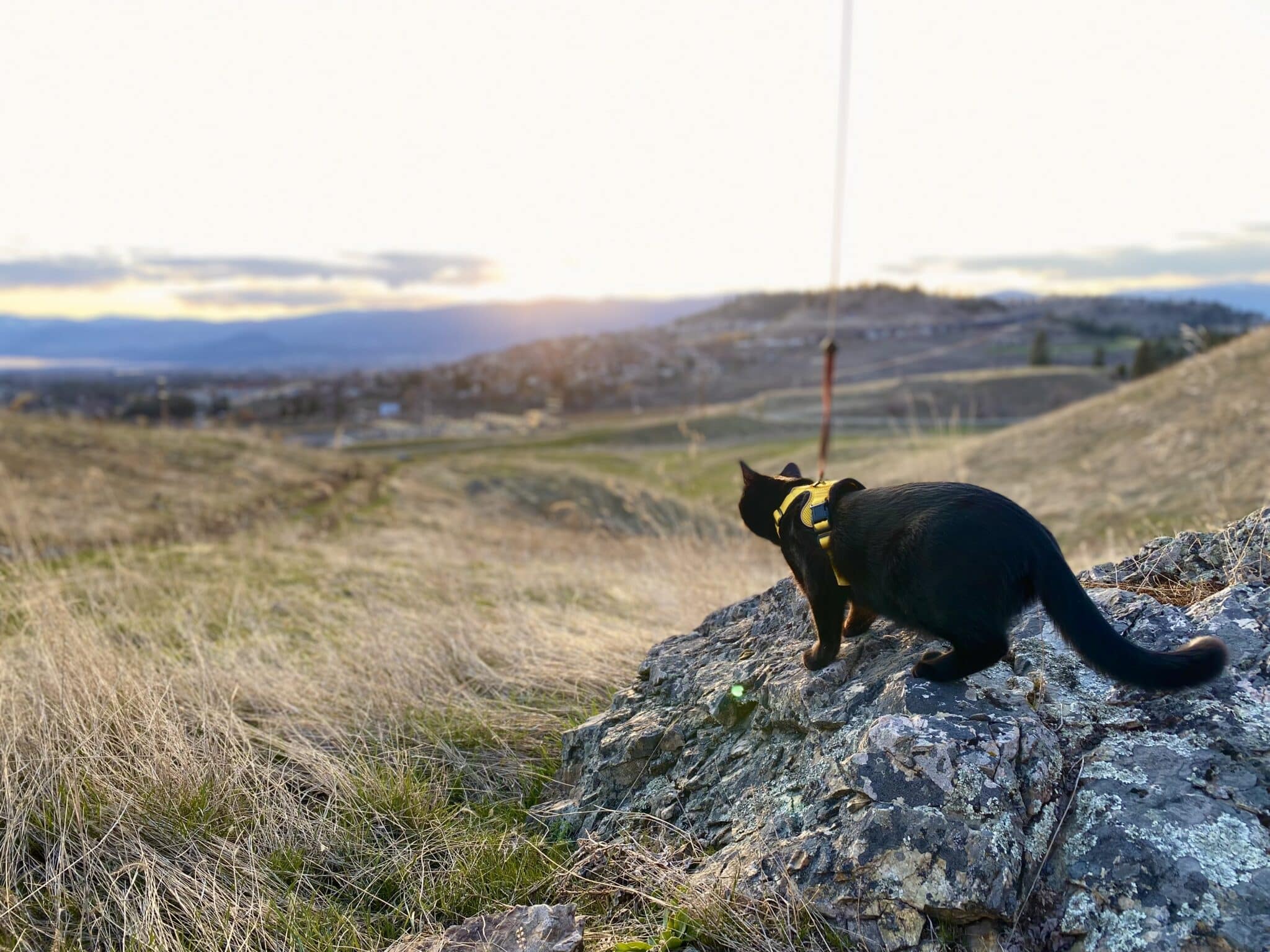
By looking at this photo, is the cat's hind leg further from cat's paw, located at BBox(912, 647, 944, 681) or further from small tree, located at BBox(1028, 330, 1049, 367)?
small tree, located at BBox(1028, 330, 1049, 367)

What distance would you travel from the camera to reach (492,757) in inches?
148

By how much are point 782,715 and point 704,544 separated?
592cm

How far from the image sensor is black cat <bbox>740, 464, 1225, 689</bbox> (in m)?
2.36

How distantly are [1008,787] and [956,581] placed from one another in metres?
0.64

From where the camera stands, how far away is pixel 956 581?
2570 millimetres

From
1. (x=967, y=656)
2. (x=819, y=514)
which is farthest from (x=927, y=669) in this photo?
(x=819, y=514)

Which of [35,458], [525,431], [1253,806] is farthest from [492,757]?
[525,431]

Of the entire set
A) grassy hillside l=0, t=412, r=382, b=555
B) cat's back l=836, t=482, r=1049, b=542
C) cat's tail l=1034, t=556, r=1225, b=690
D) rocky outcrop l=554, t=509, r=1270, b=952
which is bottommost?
grassy hillside l=0, t=412, r=382, b=555

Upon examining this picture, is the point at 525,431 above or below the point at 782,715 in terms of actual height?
below

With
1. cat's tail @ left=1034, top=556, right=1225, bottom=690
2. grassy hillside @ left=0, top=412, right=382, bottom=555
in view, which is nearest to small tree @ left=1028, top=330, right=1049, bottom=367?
grassy hillside @ left=0, top=412, right=382, bottom=555

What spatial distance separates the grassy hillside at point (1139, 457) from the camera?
12.4 meters

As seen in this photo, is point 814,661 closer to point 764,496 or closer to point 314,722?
point 764,496

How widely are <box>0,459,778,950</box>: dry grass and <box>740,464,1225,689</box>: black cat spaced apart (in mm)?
1511

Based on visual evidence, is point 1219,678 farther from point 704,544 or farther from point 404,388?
point 404,388
